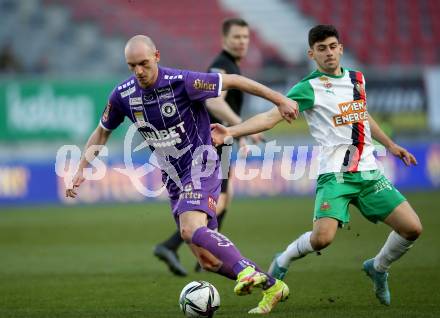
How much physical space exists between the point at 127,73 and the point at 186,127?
15.6 metres

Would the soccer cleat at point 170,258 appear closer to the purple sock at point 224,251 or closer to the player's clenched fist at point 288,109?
the purple sock at point 224,251

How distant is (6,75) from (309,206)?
351 inches

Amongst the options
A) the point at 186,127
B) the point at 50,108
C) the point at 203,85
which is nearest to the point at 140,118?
the point at 186,127

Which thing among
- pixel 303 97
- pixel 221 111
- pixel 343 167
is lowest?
pixel 343 167

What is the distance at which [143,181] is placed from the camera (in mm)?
19219

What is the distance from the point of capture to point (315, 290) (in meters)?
8.19

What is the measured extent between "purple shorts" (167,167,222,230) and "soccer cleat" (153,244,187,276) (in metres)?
2.57

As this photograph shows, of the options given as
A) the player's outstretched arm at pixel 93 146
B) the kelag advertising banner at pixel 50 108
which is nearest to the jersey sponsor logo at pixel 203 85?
the player's outstretched arm at pixel 93 146

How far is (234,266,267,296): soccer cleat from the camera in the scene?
5992mm

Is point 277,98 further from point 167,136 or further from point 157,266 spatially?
point 157,266

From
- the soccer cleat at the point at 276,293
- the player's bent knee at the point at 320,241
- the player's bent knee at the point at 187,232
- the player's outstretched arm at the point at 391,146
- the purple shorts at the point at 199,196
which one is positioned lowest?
the soccer cleat at the point at 276,293

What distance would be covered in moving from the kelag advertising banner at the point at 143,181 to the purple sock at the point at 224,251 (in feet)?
41.2

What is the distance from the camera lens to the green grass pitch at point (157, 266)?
285 inches

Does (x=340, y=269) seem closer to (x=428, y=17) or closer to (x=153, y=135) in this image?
(x=153, y=135)
